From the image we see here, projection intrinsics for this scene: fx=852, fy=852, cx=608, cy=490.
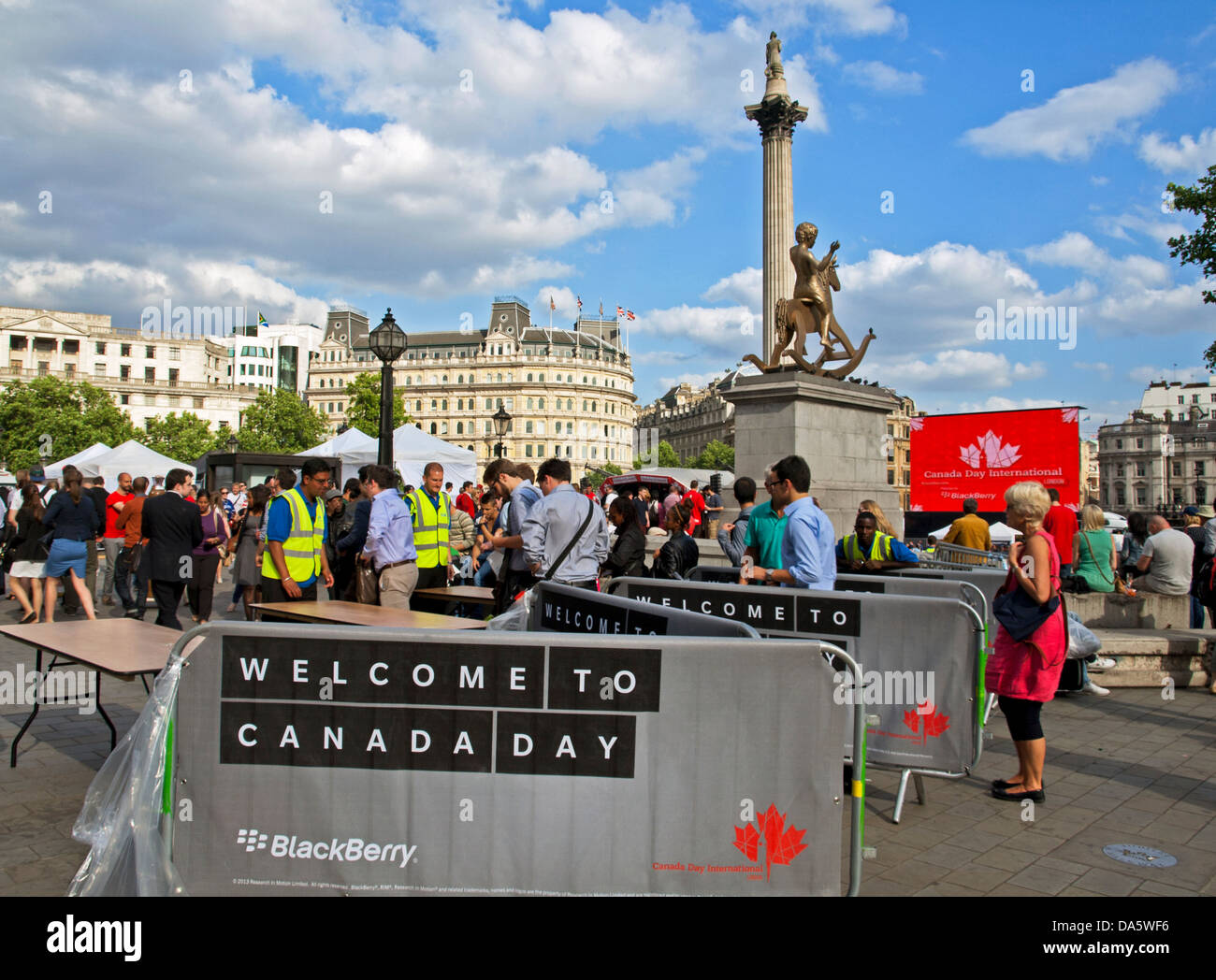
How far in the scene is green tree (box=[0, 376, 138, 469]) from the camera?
2591 inches

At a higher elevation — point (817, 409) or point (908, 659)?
point (817, 409)

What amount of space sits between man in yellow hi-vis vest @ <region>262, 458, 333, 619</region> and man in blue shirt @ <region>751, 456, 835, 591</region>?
413cm

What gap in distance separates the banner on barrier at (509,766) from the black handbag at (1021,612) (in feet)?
9.59

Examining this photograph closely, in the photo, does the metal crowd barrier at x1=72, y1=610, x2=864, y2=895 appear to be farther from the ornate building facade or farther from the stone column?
the ornate building facade

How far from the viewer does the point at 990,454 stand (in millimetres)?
28078

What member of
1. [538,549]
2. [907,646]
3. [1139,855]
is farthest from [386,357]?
[1139,855]

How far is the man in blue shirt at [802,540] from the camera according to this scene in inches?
241

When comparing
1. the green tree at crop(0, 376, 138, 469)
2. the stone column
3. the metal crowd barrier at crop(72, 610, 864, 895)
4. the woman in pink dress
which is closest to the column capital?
the stone column

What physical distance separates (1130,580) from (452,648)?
12623mm

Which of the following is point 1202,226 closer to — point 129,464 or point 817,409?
point 817,409

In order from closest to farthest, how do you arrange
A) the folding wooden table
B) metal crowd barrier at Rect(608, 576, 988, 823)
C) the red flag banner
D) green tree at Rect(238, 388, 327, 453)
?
the folding wooden table → metal crowd barrier at Rect(608, 576, 988, 823) → the red flag banner → green tree at Rect(238, 388, 327, 453)

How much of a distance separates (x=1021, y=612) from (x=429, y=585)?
6268 mm

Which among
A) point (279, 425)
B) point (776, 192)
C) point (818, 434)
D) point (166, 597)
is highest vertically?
point (776, 192)
